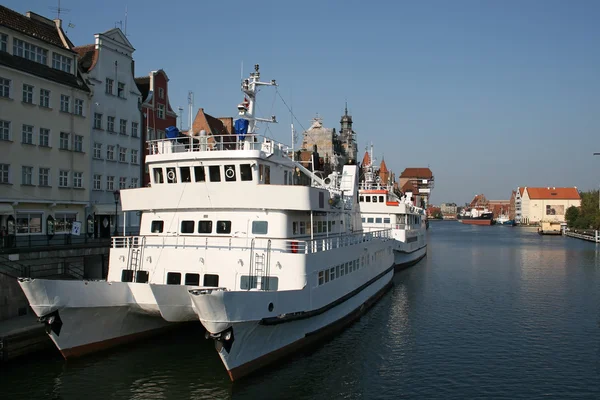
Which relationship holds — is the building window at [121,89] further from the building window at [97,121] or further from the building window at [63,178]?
the building window at [63,178]

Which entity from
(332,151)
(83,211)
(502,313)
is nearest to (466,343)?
(502,313)

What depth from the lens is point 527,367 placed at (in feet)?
56.9

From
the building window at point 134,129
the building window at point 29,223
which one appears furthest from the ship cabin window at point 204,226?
the building window at point 134,129

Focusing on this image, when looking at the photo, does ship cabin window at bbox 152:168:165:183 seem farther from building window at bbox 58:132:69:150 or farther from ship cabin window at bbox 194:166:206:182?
building window at bbox 58:132:69:150

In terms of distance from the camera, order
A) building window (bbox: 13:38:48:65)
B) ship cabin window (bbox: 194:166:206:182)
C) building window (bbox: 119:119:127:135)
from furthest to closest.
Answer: building window (bbox: 119:119:127:135) < building window (bbox: 13:38:48:65) < ship cabin window (bbox: 194:166:206:182)

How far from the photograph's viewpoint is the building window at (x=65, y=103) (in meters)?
30.6

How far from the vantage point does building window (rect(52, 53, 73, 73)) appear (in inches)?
1196

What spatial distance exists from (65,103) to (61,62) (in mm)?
2415

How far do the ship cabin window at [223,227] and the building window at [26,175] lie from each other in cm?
1555

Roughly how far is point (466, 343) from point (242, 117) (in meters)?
12.3

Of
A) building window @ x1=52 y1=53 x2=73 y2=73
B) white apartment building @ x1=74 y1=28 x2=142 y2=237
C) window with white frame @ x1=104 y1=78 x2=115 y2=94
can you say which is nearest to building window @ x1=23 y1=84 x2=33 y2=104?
building window @ x1=52 y1=53 x2=73 y2=73

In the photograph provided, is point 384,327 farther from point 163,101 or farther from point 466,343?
point 163,101

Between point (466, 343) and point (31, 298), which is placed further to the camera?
point (466, 343)

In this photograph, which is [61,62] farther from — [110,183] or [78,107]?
[110,183]
